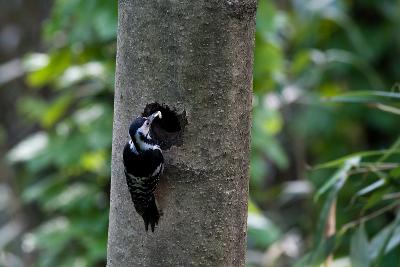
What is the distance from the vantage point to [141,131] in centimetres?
116

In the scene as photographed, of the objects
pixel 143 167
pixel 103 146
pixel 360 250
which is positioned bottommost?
pixel 360 250

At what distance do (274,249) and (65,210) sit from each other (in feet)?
A: 3.70

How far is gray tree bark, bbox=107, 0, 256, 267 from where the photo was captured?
1164 millimetres

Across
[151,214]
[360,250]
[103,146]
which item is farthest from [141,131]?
Result: [103,146]

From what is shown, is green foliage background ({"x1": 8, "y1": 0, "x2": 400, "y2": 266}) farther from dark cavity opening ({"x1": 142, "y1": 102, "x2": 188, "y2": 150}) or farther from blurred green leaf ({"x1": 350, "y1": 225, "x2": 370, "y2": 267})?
dark cavity opening ({"x1": 142, "y1": 102, "x2": 188, "y2": 150})

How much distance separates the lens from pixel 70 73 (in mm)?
2598

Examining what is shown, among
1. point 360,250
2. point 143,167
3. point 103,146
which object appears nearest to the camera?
point 143,167

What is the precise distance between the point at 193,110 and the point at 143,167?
5.0 inches

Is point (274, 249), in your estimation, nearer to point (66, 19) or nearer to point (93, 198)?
point (93, 198)

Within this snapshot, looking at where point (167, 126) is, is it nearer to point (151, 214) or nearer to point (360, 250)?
point (151, 214)

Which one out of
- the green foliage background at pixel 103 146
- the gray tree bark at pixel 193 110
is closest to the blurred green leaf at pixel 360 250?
the green foliage background at pixel 103 146

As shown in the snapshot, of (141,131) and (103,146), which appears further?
(103,146)

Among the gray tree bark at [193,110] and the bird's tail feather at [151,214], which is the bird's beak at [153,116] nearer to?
the gray tree bark at [193,110]

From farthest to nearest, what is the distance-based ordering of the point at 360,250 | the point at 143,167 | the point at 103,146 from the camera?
1. the point at 103,146
2. the point at 360,250
3. the point at 143,167
